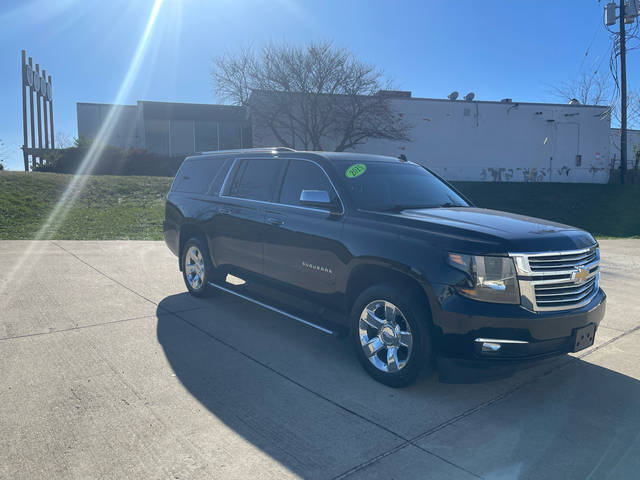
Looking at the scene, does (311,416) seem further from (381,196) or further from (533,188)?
(533,188)

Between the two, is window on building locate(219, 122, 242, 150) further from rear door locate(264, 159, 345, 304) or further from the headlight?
the headlight

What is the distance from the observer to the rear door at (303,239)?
4.55 metres

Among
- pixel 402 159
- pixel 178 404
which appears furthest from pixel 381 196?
pixel 178 404

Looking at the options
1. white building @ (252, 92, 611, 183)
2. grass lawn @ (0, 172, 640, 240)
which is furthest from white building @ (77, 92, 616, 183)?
grass lawn @ (0, 172, 640, 240)

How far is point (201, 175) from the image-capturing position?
680 cm

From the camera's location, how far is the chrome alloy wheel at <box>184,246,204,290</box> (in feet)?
21.5

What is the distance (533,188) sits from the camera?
29.8 m

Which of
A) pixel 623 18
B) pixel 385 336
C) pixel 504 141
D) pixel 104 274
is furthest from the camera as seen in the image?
pixel 504 141

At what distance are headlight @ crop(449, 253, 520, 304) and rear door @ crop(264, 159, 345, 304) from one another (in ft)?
3.98

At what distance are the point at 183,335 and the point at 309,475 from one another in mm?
2724

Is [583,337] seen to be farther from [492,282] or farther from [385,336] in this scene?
[385,336]

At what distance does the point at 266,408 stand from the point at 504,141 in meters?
33.9

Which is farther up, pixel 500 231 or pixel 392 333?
pixel 500 231

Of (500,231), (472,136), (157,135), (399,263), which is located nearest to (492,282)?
(500,231)
